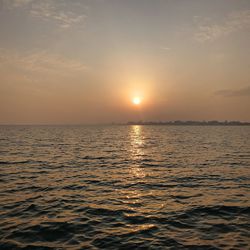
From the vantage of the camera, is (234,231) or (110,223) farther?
(110,223)

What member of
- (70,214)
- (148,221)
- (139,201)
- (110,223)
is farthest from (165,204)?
(70,214)

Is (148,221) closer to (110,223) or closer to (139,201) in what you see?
(110,223)

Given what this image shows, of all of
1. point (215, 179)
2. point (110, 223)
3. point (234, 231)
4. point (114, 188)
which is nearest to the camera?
point (234, 231)

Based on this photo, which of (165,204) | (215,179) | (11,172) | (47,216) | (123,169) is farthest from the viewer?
(123,169)

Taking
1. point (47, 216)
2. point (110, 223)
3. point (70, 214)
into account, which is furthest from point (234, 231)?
point (47, 216)

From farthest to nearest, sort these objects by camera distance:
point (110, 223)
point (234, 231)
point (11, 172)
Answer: point (11, 172)
point (110, 223)
point (234, 231)

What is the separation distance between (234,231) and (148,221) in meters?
4.01

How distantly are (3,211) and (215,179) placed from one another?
55.7 ft

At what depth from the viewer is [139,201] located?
16156 mm

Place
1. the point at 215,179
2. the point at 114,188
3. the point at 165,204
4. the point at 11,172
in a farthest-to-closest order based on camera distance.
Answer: the point at 11,172 < the point at 215,179 < the point at 114,188 < the point at 165,204

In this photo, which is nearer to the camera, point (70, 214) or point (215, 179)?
point (70, 214)

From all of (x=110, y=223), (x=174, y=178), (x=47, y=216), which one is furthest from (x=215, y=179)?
(x=47, y=216)

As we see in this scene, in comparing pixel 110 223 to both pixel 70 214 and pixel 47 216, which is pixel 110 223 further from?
pixel 47 216

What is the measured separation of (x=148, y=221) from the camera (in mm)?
12703
